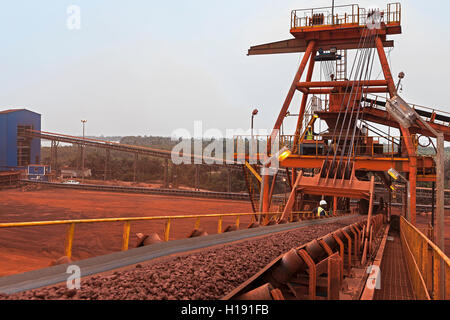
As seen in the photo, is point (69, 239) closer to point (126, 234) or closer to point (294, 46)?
point (126, 234)

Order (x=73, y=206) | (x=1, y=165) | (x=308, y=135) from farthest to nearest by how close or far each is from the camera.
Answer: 1. (x=1, y=165)
2. (x=73, y=206)
3. (x=308, y=135)

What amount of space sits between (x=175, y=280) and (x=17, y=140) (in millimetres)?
56830

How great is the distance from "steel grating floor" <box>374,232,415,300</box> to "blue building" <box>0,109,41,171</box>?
168 ft

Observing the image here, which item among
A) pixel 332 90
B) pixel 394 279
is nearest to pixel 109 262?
pixel 394 279

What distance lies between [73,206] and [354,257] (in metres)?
29.0

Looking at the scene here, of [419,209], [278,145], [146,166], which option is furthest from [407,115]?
[146,166]

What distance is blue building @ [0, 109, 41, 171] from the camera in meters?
49.6

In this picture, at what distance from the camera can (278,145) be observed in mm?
21109

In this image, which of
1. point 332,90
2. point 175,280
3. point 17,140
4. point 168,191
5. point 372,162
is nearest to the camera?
point 175,280

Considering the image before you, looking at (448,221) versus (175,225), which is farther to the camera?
(448,221)

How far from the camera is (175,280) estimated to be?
412 centimetres

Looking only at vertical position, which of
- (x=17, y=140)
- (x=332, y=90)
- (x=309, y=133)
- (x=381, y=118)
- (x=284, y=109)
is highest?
(x=332, y=90)

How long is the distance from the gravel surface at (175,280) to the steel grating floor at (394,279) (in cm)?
212

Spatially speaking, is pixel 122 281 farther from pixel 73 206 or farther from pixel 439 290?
pixel 73 206
